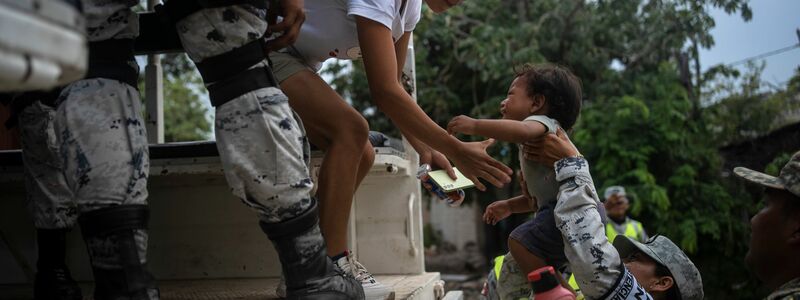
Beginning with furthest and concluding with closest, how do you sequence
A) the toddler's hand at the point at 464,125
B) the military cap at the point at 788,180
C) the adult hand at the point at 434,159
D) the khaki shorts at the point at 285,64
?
the adult hand at the point at 434,159
the khaki shorts at the point at 285,64
the toddler's hand at the point at 464,125
the military cap at the point at 788,180

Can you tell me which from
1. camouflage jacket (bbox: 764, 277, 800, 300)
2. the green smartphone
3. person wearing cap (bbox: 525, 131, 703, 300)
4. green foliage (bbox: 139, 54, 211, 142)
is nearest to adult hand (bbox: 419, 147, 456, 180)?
the green smartphone

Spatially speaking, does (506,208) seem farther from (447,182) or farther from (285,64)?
(285,64)

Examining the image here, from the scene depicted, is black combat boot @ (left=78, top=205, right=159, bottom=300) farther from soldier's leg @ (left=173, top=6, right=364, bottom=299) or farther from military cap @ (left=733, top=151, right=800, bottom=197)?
military cap @ (left=733, top=151, right=800, bottom=197)

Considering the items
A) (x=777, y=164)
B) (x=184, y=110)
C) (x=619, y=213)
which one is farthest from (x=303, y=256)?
(x=184, y=110)

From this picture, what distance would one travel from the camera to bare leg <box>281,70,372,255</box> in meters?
2.46

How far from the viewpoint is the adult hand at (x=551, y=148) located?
245 cm

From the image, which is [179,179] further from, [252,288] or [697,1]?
[697,1]

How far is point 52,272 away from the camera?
242 centimetres

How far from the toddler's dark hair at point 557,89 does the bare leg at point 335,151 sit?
2.21 feet

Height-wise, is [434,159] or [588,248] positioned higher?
[434,159]

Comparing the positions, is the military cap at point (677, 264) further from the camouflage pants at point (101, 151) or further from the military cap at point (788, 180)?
the camouflage pants at point (101, 151)

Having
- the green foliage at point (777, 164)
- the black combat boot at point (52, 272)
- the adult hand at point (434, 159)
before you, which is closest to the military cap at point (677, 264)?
the adult hand at point (434, 159)

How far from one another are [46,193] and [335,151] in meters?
1.02

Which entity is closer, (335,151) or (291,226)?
(291,226)
